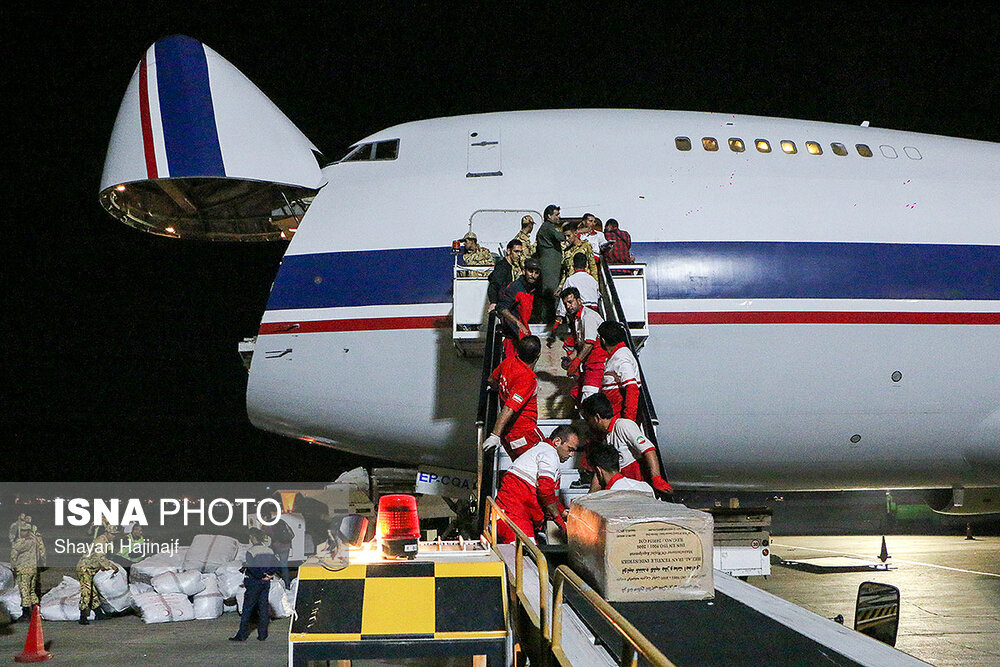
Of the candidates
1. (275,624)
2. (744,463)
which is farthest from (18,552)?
(744,463)

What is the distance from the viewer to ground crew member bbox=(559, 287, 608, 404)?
24.1 feet

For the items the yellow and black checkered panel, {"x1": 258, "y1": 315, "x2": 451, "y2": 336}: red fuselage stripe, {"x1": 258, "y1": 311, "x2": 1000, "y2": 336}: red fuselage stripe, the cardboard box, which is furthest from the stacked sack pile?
the cardboard box

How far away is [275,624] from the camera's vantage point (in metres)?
10.1

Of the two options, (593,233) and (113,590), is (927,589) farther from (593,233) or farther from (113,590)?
(113,590)

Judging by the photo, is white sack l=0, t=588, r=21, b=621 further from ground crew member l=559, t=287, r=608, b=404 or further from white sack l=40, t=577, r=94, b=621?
ground crew member l=559, t=287, r=608, b=404

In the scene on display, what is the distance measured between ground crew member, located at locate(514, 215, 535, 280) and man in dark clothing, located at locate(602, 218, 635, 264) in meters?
0.83

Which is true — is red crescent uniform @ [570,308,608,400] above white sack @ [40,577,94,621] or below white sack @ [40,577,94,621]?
above

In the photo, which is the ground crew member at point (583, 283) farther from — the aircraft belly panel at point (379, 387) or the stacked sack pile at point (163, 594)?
the stacked sack pile at point (163, 594)

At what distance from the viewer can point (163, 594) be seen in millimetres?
10102

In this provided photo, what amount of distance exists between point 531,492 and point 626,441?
96 centimetres

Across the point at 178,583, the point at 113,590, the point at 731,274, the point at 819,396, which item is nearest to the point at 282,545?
the point at 178,583

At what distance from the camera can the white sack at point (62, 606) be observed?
33.4 feet

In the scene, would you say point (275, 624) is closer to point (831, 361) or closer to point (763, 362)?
point (763, 362)

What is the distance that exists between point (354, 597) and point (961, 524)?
30.2 metres
